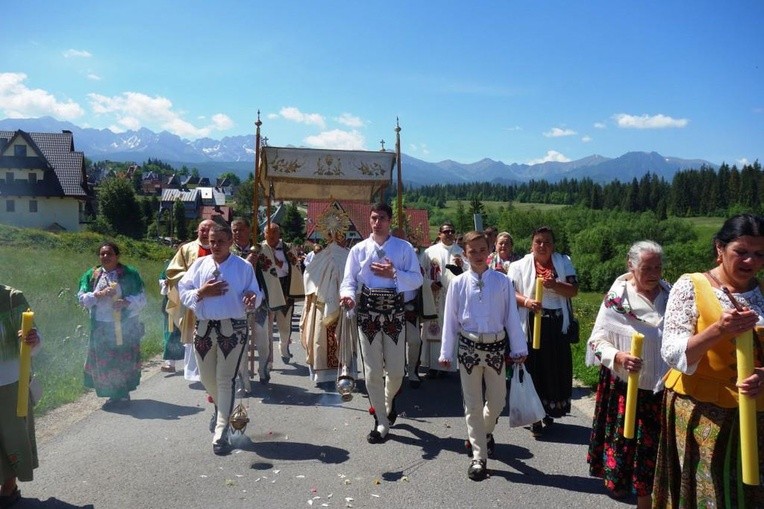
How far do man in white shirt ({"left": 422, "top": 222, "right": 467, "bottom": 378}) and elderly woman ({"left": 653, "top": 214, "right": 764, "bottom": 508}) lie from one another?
4.99m

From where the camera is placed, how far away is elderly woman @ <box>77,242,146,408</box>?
6848mm

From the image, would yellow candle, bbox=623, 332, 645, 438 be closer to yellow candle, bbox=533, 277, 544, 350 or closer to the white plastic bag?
yellow candle, bbox=533, 277, 544, 350

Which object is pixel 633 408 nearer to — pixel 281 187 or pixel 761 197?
pixel 281 187

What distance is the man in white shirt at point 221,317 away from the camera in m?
5.42

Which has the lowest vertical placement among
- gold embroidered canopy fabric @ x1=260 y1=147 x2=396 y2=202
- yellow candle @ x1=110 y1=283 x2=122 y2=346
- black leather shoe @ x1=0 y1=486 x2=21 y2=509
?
black leather shoe @ x1=0 y1=486 x2=21 y2=509

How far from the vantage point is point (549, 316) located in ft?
19.7

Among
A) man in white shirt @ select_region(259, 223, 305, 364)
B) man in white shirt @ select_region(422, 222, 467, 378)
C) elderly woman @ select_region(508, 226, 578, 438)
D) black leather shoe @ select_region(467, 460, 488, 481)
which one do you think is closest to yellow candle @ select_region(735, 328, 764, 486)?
black leather shoe @ select_region(467, 460, 488, 481)

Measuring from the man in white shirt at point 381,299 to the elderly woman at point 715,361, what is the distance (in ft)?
10.1

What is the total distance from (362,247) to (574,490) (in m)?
2.95

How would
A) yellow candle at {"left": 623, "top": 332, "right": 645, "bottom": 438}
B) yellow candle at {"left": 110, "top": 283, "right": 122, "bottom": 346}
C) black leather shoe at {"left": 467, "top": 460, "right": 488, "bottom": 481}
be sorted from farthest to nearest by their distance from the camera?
yellow candle at {"left": 110, "top": 283, "right": 122, "bottom": 346} → black leather shoe at {"left": 467, "top": 460, "right": 488, "bottom": 481} → yellow candle at {"left": 623, "top": 332, "right": 645, "bottom": 438}

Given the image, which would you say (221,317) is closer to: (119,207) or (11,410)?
(11,410)

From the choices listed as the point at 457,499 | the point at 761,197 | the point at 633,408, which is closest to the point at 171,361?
the point at 457,499

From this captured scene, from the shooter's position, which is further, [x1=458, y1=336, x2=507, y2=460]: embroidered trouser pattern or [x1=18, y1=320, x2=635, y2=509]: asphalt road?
[x1=458, y1=336, x2=507, y2=460]: embroidered trouser pattern

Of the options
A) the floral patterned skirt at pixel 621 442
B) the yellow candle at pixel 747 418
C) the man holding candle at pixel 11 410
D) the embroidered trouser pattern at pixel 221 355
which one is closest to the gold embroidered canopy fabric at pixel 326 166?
the embroidered trouser pattern at pixel 221 355
